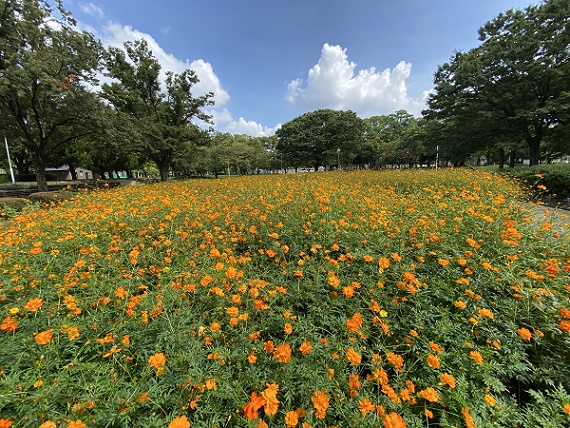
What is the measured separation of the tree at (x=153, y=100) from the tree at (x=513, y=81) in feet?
64.4

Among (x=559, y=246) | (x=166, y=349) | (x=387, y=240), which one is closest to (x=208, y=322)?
(x=166, y=349)

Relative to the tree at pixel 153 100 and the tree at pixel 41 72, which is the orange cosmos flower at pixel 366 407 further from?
the tree at pixel 153 100

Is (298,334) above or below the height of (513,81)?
below

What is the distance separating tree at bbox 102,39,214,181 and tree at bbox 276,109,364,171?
16868 millimetres

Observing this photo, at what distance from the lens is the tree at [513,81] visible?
13.8 m

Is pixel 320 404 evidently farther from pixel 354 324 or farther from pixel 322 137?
pixel 322 137

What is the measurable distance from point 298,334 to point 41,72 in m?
14.3

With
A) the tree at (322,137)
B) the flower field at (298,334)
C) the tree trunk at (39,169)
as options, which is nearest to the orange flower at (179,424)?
the flower field at (298,334)

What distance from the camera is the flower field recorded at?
125cm

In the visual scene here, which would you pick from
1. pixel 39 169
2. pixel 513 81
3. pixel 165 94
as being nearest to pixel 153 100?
pixel 165 94

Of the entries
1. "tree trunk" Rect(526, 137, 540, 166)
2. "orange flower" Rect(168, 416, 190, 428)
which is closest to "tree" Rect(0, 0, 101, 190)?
"orange flower" Rect(168, 416, 190, 428)

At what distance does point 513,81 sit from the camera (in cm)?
1516

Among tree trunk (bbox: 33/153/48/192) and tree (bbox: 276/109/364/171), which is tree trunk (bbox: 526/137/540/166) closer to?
tree (bbox: 276/109/364/171)

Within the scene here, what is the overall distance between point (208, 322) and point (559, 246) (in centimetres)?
354
